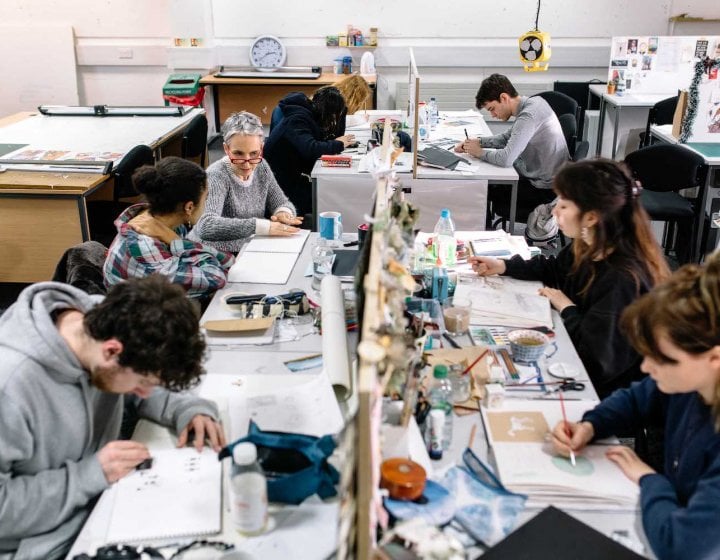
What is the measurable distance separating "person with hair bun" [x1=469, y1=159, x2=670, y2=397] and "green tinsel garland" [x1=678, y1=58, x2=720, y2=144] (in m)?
2.71

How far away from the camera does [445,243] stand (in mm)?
2861

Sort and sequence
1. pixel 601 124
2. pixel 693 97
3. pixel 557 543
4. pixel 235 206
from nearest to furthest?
pixel 557 543 < pixel 235 206 < pixel 693 97 < pixel 601 124

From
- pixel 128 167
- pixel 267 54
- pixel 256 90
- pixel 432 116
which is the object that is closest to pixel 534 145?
pixel 432 116

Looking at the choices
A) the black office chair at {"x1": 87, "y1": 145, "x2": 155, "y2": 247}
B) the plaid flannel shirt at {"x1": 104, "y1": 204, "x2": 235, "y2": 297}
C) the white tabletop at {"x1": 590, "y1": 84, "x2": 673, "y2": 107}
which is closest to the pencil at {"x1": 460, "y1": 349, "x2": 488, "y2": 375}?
the plaid flannel shirt at {"x1": 104, "y1": 204, "x2": 235, "y2": 297}

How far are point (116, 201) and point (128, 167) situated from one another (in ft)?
1.27

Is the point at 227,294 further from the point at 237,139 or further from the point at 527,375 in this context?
the point at 527,375

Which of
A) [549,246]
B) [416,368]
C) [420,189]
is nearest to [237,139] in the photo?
[420,189]

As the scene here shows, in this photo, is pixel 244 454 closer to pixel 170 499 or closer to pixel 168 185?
pixel 170 499

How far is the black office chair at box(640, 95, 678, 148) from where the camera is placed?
5478mm

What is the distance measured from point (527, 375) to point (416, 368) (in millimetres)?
385

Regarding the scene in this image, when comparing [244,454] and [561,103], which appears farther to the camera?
[561,103]

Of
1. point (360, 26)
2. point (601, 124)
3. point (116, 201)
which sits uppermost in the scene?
point (360, 26)

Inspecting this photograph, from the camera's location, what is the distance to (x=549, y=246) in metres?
4.66

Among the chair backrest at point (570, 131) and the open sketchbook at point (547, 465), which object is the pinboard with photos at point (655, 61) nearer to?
the chair backrest at point (570, 131)
